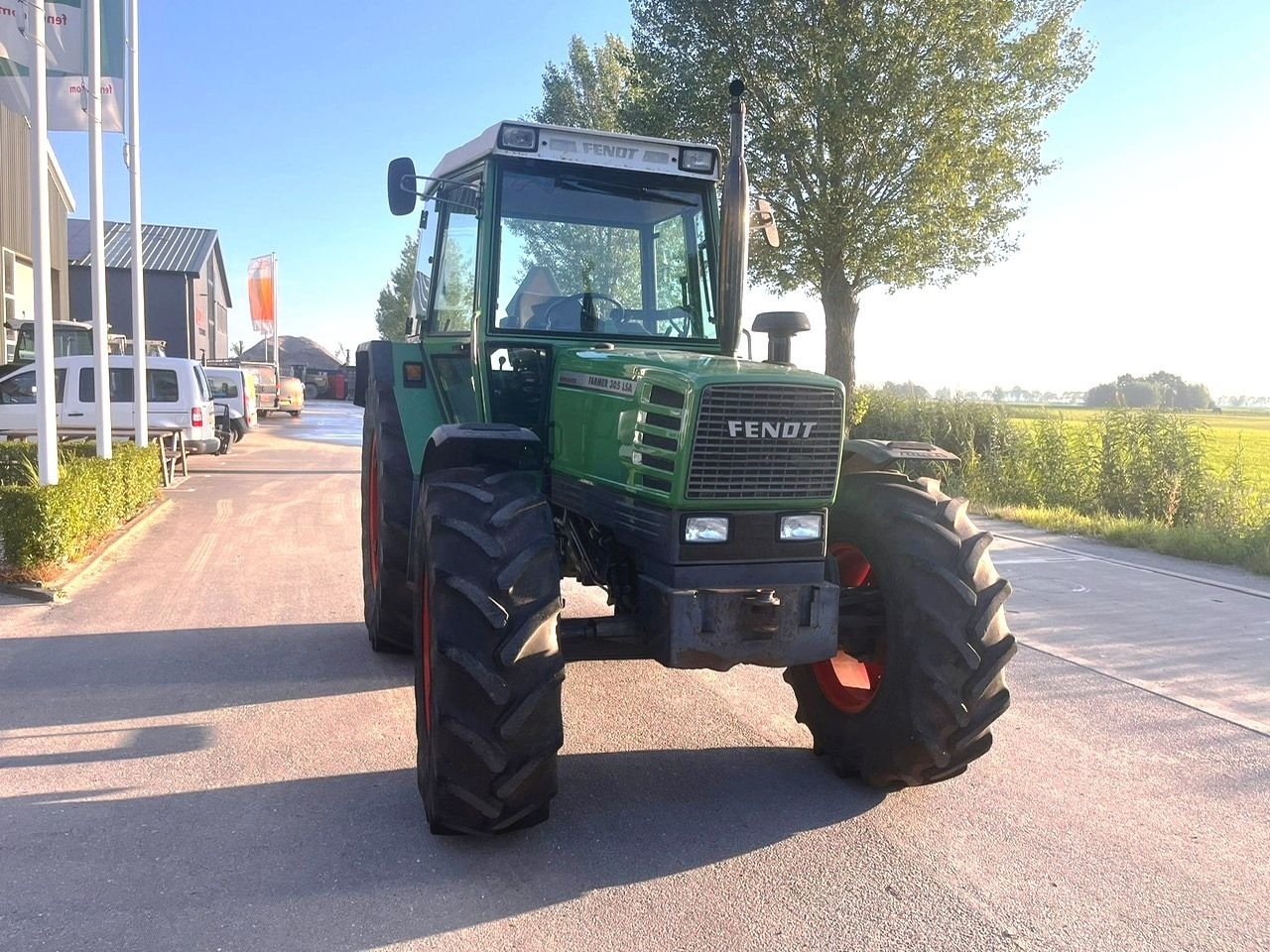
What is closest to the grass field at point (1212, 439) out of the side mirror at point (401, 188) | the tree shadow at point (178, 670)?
the tree shadow at point (178, 670)

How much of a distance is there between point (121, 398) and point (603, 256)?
13834 millimetres

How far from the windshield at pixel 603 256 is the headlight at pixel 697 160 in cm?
9

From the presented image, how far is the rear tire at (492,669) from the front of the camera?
3.39 m

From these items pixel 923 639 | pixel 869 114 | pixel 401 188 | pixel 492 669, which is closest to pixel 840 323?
pixel 869 114

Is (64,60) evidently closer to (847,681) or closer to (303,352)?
(847,681)

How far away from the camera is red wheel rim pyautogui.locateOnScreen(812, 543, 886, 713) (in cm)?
437

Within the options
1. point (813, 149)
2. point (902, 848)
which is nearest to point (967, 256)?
point (813, 149)

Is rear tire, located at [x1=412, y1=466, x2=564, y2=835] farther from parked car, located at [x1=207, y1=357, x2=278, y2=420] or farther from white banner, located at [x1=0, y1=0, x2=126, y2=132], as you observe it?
parked car, located at [x1=207, y1=357, x2=278, y2=420]

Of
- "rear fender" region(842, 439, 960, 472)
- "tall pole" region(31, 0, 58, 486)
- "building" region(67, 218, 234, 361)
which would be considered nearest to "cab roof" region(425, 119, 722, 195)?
"rear fender" region(842, 439, 960, 472)

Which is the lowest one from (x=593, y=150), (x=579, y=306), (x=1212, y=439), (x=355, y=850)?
(x=355, y=850)

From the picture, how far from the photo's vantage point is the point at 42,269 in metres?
8.50

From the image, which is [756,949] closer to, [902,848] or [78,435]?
[902,848]

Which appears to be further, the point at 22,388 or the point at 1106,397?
the point at 22,388

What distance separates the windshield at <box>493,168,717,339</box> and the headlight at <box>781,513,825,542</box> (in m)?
1.45
